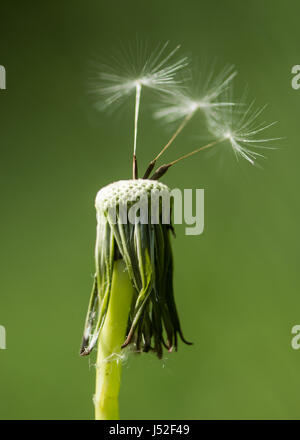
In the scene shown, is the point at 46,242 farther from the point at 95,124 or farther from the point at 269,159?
the point at 269,159

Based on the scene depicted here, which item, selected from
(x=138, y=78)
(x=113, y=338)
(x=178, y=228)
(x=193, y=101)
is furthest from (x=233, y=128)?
(x=113, y=338)

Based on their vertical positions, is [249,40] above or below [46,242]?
above

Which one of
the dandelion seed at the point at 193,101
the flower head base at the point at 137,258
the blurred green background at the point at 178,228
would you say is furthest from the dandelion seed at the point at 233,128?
the flower head base at the point at 137,258

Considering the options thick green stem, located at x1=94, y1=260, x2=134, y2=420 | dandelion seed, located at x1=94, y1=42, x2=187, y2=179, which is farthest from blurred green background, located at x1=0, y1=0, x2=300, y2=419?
thick green stem, located at x1=94, y1=260, x2=134, y2=420

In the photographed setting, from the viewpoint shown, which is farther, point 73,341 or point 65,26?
point 65,26

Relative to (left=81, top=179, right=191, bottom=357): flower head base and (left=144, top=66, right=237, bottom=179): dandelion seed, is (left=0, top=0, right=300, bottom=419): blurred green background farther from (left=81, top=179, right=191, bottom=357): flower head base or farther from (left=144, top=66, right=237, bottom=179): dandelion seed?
(left=81, top=179, right=191, bottom=357): flower head base

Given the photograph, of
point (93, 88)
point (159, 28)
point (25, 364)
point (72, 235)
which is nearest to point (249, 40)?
point (159, 28)
